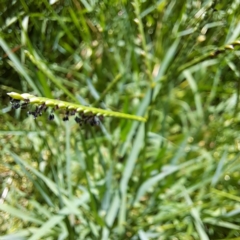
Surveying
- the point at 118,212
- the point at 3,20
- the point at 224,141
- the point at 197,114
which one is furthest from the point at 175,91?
the point at 3,20

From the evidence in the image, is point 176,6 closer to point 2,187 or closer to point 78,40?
point 78,40

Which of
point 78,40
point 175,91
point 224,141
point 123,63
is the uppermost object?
point 78,40

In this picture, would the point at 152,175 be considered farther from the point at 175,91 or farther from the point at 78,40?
the point at 78,40

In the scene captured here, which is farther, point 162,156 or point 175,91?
point 175,91

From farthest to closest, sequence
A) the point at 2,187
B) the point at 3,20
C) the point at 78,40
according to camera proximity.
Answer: the point at 78,40
the point at 2,187
the point at 3,20

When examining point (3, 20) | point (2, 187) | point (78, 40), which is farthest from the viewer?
point (78, 40)

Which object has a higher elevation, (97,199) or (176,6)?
(176,6)

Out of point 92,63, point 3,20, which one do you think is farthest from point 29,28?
point 92,63
